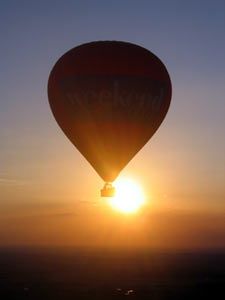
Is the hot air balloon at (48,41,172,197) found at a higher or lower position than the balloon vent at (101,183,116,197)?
higher

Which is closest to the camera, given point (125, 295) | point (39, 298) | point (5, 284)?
point (39, 298)

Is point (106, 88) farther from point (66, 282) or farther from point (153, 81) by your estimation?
point (66, 282)

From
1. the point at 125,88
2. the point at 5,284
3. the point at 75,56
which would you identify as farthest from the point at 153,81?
the point at 5,284

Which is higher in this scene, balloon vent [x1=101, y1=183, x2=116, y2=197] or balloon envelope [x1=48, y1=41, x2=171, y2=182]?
balloon envelope [x1=48, y1=41, x2=171, y2=182]

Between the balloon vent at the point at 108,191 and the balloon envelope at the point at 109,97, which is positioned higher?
the balloon envelope at the point at 109,97

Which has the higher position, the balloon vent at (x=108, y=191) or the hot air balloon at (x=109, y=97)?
the hot air balloon at (x=109, y=97)
